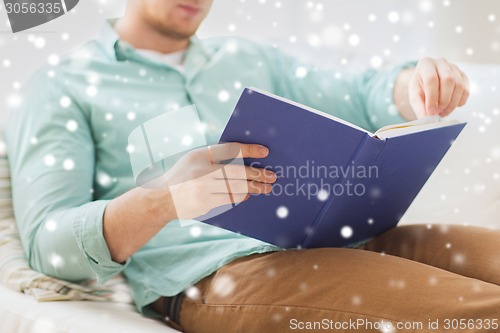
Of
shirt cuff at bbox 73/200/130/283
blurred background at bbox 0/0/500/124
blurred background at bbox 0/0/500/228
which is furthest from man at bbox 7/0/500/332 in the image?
blurred background at bbox 0/0/500/124

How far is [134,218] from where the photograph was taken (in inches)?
35.0

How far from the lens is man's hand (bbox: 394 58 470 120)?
1.04 m

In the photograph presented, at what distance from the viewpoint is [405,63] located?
4.18ft

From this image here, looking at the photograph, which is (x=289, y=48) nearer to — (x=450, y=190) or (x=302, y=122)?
(x=450, y=190)

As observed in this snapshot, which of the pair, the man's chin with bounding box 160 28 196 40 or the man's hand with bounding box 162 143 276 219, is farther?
the man's chin with bounding box 160 28 196 40

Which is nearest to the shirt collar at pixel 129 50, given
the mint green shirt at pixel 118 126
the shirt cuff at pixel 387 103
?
the mint green shirt at pixel 118 126

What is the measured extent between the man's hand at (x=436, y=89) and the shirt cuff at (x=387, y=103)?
10 centimetres

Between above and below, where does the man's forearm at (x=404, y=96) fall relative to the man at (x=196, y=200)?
above

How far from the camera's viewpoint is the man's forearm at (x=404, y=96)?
3.95 ft

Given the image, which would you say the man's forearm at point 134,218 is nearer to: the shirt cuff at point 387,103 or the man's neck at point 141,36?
the man's neck at point 141,36

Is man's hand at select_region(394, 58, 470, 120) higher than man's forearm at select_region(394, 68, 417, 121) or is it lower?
higher

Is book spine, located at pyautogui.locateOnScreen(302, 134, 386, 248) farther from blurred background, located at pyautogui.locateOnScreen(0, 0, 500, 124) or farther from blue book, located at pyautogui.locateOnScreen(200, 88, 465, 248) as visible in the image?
blurred background, located at pyautogui.locateOnScreen(0, 0, 500, 124)

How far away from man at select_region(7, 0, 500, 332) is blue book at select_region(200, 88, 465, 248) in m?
0.03

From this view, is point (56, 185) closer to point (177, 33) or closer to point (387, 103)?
point (177, 33)
